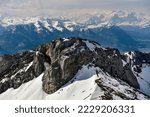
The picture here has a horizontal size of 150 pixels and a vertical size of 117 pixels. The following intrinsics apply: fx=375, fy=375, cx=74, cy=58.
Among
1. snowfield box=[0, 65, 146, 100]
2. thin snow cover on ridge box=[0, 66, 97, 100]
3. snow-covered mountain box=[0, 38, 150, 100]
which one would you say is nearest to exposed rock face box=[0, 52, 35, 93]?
snow-covered mountain box=[0, 38, 150, 100]

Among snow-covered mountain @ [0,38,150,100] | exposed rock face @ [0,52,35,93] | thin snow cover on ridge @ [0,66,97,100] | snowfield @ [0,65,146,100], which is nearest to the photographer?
snowfield @ [0,65,146,100]

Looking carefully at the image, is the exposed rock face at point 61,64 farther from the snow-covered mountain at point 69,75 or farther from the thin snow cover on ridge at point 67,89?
the thin snow cover on ridge at point 67,89

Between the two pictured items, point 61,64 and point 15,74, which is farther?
point 15,74

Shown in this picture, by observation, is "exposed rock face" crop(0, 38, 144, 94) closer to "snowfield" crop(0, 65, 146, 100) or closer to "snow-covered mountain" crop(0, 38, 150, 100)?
"snow-covered mountain" crop(0, 38, 150, 100)

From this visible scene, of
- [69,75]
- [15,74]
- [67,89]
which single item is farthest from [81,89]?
[15,74]

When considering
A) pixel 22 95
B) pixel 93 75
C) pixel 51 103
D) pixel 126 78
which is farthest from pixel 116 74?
pixel 51 103

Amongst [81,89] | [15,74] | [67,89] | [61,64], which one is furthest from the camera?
[15,74]

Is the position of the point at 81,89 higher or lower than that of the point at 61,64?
lower

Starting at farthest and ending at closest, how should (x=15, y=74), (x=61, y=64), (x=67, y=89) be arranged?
(x=15, y=74) → (x=61, y=64) → (x=67, y=89)

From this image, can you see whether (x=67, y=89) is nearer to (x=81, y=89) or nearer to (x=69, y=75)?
(x=81, y=89)
